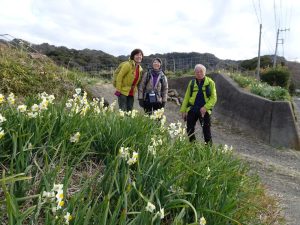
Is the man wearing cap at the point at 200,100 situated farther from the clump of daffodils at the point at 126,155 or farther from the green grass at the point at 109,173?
the clump of daffodils at the point at 126,155

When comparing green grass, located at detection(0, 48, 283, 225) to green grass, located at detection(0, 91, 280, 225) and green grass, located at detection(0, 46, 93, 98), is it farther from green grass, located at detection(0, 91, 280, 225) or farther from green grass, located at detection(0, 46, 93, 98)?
green grass, located at detection(0, 46, 93, 98)

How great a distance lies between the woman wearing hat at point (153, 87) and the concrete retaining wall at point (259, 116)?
18.1 feet

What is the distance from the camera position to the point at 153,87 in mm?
6379

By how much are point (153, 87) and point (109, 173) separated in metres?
3.98

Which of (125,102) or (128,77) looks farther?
(125,102)

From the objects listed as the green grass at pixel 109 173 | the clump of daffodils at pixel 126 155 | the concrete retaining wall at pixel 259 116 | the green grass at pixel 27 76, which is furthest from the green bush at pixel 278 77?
the clump of daffodils at pixel 126 155

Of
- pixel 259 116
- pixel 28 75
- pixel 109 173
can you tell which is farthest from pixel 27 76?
pixel 259 116

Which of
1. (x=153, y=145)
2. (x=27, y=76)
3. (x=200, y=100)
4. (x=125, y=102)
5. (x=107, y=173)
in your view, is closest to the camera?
(x=107, y=173)

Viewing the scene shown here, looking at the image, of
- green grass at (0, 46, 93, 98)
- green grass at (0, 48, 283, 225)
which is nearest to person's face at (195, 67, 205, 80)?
green grass at (0, 46, 93, 98)

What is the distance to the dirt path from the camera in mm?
5137

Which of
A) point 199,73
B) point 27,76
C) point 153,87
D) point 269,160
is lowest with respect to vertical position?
point 269,160

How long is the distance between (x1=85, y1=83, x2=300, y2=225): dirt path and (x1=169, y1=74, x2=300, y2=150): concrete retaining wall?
29 centimetres

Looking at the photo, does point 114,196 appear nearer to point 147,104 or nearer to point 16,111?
point 16,111

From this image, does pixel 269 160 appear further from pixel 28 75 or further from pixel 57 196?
pixel 57 196
